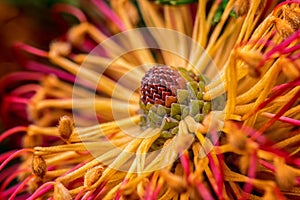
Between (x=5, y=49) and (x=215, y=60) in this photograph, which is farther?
(x=5, y=49)

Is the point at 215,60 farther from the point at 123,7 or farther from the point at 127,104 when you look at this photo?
the point at 123,7

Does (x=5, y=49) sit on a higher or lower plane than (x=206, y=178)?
higher

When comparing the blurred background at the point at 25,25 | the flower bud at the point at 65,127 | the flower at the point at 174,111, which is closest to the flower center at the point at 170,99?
the flower at the point at 174,111

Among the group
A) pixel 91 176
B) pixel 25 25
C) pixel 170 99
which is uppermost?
pixel 25 25

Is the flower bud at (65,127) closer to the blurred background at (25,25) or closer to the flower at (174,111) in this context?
the flower at (174,111)

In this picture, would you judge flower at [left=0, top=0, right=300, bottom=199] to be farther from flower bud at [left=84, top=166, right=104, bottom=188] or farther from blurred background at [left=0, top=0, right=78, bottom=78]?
blurred background at [left=0, top=0, right=78, bottom=78]

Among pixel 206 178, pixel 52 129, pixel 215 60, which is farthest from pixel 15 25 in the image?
pixel 206 178

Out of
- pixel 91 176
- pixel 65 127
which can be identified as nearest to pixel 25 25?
pixel 65 127

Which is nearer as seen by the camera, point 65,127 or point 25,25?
point 65,127

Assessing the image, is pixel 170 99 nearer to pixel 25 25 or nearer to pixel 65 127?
pixel 65 127
